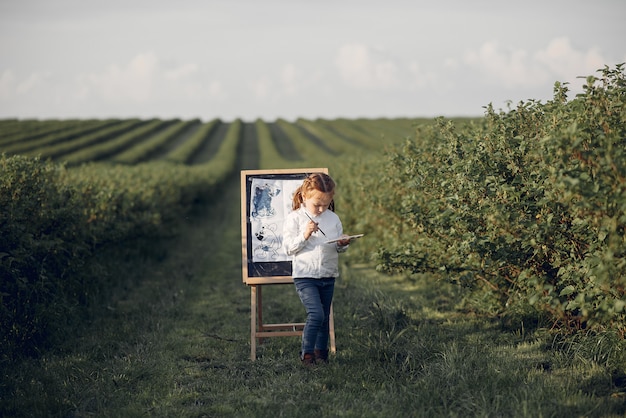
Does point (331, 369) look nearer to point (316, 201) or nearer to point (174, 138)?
point (316, 201)

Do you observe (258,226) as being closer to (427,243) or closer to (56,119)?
(427,243)

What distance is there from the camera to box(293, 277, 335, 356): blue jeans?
21.5 feet

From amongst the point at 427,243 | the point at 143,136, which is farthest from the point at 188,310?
the point at 143,136

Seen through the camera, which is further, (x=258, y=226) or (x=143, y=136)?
(x=143, y=136)

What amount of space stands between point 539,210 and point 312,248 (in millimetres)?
2325

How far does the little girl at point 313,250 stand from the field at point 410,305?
44cm

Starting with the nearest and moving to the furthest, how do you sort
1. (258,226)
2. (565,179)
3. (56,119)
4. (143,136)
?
1. (565,179)
2. (258,226)
3. (143,136)
4. (56,119)

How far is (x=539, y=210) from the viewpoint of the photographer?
6.64m

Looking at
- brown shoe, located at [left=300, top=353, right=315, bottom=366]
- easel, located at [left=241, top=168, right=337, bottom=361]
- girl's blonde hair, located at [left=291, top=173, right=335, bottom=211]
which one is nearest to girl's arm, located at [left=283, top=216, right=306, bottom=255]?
girl's blonde hair, located at [left=291, top=173, right=335, bottom=211]

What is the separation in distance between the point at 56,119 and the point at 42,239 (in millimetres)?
68188

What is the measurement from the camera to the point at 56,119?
7119 centimetres

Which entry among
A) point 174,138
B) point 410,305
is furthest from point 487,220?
point 174,138

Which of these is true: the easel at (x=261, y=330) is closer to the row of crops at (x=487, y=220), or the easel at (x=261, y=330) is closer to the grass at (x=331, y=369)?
the grass at (x=331, y=369)

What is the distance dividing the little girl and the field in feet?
1.43
